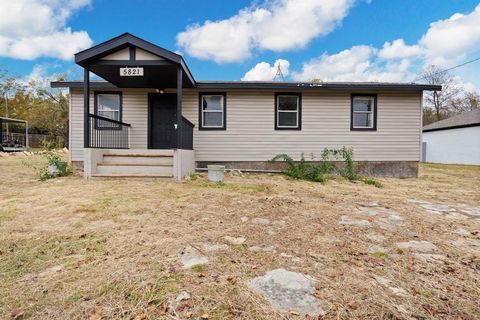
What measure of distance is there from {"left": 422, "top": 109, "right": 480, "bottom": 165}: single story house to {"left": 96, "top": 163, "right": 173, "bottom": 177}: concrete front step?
1919 centimetres

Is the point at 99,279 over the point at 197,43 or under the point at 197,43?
under

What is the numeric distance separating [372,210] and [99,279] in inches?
144

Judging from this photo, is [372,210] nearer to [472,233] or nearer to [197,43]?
[472,233]

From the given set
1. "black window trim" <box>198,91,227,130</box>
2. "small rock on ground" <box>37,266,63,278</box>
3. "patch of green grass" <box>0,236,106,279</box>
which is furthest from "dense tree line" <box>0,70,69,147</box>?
"small rock on ground" <box>37,266,63,278</box>

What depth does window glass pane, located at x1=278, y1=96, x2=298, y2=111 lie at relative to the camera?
8391 mm

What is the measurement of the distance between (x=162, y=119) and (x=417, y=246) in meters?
7.61

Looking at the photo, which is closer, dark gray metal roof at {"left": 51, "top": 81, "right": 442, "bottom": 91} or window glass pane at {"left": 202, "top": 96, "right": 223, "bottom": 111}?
dark gray metal roof at {"left": 51, "top": 81, "right": 442, "bottom": 91}

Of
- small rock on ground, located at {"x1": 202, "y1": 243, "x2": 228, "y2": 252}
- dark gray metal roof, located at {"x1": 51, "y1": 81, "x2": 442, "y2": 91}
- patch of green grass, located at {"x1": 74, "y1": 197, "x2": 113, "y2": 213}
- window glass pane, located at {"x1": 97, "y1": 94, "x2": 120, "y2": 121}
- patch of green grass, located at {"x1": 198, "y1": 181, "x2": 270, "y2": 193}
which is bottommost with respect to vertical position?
small rock on ground, located at {"x1": 202, "y1": 243, "x2": 228, "y2": 252}

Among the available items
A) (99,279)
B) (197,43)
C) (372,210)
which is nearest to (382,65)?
(197,43)

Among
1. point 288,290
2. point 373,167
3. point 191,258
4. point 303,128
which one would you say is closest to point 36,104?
point 303,128

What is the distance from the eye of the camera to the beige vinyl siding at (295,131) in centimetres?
829

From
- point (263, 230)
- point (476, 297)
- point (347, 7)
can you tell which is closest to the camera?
point (476, 297)

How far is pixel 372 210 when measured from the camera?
3.97m

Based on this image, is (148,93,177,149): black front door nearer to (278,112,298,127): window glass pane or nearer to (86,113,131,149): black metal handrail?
(86,113,131,149): black metal handrail
